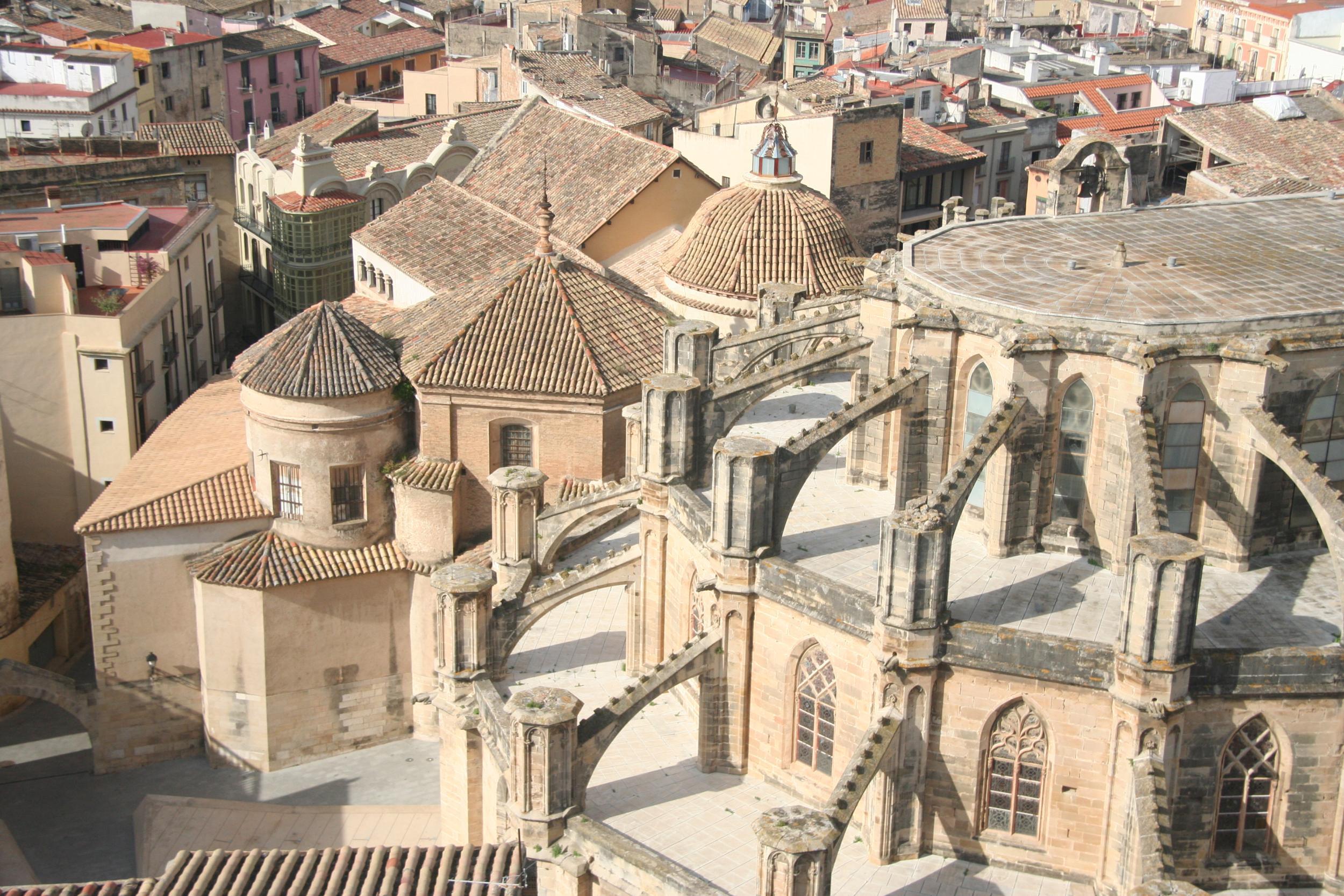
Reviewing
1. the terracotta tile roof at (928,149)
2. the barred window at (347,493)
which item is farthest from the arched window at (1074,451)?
the terracotta tile roof at (928,149)

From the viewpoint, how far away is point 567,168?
6656cm

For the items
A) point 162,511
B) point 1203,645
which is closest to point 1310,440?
point 1203,645

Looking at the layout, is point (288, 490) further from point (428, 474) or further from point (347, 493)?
point (428, 474)

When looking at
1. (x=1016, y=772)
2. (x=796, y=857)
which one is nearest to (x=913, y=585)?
(x=1016, y=772)

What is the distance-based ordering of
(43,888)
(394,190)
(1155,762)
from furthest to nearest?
1. (394,190)
2. (43,888)
3. (1155,762)

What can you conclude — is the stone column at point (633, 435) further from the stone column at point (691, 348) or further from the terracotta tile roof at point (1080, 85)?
the terracotta tile roof at point (1080, 85)

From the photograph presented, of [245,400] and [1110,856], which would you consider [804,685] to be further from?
[245,400]

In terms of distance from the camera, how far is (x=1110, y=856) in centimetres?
3102

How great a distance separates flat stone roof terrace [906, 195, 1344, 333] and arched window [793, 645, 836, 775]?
8.09 meters

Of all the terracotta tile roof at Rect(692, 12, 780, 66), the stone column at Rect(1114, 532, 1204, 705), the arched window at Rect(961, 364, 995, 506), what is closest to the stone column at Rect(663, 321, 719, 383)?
the arched window at Rect(961, 364, 995, 506)

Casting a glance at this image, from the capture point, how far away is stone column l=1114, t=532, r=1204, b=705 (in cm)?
2878

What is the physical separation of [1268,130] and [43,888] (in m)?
68.2

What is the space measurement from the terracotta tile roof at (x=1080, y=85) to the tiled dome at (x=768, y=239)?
4371 centimetres

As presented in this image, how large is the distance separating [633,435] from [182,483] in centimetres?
1422
